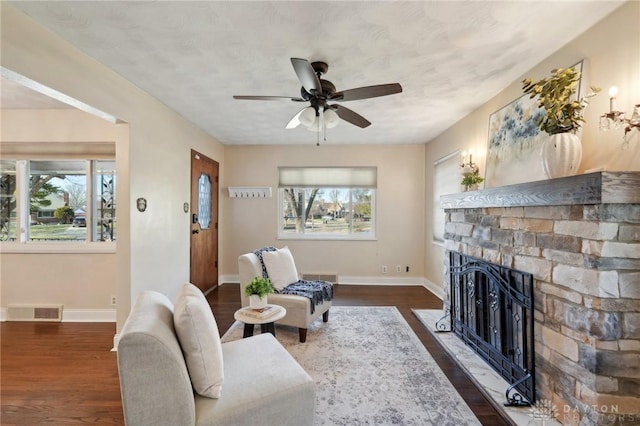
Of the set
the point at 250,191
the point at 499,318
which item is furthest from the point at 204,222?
the point at 499,318

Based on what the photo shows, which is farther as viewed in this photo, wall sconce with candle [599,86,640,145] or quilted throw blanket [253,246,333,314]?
quilted throw blanket [253,246,333,314]

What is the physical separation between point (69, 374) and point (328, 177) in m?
4.22

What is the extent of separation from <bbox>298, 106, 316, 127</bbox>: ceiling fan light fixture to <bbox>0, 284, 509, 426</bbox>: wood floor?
2.20m

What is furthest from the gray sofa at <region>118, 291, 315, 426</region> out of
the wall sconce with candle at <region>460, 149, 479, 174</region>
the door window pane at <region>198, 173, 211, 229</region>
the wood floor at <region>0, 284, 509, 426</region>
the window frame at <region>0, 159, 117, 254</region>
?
the door window pane at <region>198, 173, 211, 229</region>

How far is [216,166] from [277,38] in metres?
3.47

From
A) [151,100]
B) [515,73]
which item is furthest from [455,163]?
[151,100]

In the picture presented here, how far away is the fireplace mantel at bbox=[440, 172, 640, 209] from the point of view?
1383mm

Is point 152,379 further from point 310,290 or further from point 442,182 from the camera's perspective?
point 442,182

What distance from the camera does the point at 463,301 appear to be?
114 inches

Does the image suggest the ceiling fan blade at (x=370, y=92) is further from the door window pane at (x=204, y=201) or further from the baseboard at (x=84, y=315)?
the baseboard at (x=84, y=315)

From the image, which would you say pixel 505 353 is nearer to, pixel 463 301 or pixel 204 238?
pixel 463 301

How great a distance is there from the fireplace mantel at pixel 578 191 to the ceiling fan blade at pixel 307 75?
1.61 meters

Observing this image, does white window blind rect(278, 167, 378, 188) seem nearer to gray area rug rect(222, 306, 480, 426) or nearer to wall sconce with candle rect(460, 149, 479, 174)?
wall sconce with candle rect(460, 149, 479, 174)

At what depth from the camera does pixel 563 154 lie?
5.72 ft
